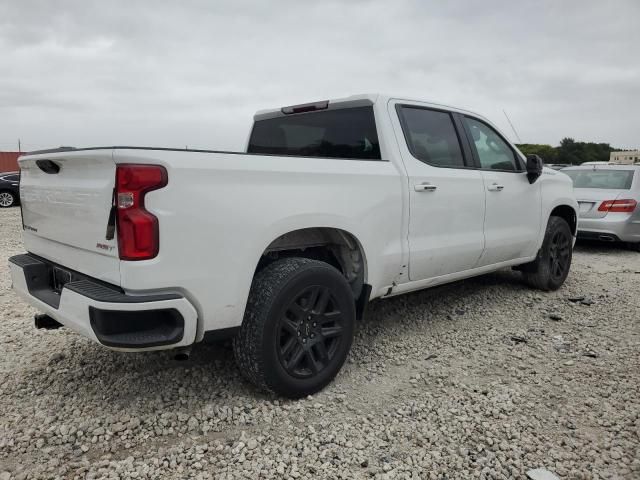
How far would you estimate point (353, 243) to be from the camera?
3.28 m

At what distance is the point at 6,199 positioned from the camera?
53.9 feet

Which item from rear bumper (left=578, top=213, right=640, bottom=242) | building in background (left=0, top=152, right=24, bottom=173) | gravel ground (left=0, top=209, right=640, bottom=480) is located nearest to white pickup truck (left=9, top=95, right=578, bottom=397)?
gravel ground (left=0, top=209, right=640, bottom=480)

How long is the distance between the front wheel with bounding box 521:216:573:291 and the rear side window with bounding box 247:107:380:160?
2.63 m

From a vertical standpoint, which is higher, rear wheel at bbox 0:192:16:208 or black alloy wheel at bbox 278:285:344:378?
black alloy wheel at bbox 278:285:344:378

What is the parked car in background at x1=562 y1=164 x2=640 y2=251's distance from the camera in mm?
7824

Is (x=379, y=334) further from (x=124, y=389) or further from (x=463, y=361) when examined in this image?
(x=124, y=389)

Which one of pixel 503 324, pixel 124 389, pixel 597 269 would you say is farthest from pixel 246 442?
pixel 597 269

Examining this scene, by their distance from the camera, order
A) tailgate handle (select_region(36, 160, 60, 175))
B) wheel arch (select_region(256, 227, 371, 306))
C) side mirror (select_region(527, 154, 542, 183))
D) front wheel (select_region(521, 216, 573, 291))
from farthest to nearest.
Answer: front wheel (select_region(521, 216, 573, 291))
side mirror (select_region(527, 154, 542, 183))
wheel arch (select_region(256, 227, 371, 306))
tailgate handle (select_region(36, 160, 60, 175))

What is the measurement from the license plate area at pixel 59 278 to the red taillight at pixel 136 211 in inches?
27.2

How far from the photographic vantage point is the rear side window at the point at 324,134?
3660 millimetres

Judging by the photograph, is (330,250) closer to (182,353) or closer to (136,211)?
(182,353)

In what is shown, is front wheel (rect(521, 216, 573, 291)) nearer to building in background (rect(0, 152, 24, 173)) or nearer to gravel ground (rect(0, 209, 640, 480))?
gravel ground (rect(0, 209, 640, 480))

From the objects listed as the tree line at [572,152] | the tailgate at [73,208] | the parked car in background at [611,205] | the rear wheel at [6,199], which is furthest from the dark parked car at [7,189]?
the tree line at [572,152]

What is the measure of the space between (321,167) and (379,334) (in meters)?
1.69
